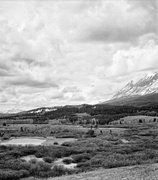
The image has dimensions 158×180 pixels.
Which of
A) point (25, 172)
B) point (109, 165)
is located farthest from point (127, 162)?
point (25, 172)

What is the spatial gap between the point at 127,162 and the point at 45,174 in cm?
1064

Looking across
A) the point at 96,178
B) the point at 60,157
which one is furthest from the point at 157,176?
the point at 60,157

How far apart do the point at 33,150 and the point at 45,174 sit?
60.1 feet

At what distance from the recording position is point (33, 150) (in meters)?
45.1

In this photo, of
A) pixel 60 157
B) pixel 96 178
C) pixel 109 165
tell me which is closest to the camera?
pixel 96 178

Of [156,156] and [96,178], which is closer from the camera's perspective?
[96,178]

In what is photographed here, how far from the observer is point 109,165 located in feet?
101

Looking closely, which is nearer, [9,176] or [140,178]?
[140,178]

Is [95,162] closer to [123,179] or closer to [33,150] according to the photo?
[123,179]

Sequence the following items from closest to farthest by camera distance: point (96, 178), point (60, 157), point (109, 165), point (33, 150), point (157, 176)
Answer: point (157, 176)
point (96, 178)
point (109, 165)
point (60, 157)
point (33, 150)

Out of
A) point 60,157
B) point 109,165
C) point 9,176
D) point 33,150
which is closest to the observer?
point 9,176

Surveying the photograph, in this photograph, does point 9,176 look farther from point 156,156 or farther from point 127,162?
point 156,156

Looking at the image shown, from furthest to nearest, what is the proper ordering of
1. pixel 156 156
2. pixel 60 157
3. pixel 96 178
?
1. pixel 60 157
2. pixel 156 156
3. pixel 96 178

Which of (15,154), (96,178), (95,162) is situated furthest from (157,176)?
(15,154)
